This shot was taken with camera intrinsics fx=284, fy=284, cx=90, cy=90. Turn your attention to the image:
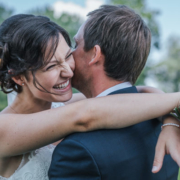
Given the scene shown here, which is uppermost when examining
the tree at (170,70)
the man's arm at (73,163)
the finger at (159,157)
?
the finger at (159,157)

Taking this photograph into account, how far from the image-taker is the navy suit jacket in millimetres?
2029

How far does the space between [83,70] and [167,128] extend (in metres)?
1.01

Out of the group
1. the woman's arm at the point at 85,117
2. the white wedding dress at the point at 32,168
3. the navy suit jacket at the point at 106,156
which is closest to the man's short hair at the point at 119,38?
the woman's arm at the point at 85,117

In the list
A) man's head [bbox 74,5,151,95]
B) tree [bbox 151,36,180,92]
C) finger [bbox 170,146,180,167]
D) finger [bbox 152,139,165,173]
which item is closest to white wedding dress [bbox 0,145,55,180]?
man's head [bbox 74,5,151,95]

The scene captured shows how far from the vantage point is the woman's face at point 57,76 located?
8.58 feet

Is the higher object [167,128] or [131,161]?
[167,128]

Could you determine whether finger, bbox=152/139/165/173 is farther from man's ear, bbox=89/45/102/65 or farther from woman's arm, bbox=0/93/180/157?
man's ear, bbox=89/45/102/65

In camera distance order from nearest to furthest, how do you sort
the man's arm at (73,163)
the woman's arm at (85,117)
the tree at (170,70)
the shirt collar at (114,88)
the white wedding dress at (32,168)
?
the man's arm at (73,163) → the woman's arm at (85,117) → the shirt collar at (114,88) → the white wedding dress at (32,168) → the tree at (170,70)

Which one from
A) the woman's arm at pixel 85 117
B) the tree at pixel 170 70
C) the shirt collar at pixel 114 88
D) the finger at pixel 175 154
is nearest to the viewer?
the finger at pixel 175 154

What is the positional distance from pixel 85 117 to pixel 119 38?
2.74ft

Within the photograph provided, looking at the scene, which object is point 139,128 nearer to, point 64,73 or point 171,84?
point 64,73

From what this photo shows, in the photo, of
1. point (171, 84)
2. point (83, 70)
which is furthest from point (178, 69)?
point (83, 70)

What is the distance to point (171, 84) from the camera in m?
31.1

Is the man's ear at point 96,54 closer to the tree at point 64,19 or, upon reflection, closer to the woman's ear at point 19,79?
the woman's ear at point 19,79
